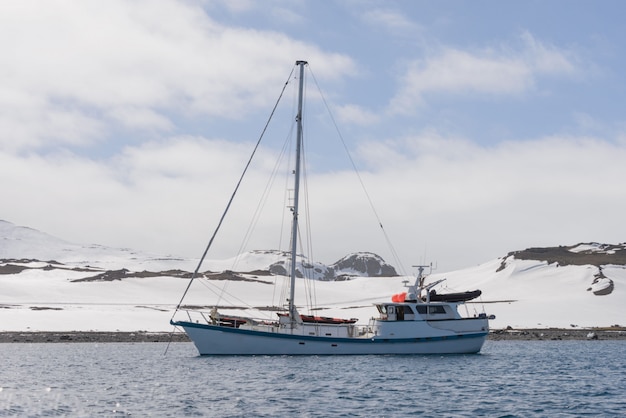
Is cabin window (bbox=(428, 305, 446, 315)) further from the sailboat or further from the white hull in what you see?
the white hull

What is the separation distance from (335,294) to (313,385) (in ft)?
279

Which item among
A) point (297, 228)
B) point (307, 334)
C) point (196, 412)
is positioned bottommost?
point (196, 412)

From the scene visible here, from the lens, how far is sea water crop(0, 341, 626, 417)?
25.5 metres

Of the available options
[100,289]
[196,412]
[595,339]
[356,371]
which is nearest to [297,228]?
[356,371]

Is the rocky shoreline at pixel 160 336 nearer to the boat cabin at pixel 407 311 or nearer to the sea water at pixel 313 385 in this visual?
the sea water at pixel 313 385

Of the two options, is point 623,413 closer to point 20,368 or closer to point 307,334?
point 307,334

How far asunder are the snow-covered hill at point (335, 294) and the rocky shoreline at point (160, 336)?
168 inches

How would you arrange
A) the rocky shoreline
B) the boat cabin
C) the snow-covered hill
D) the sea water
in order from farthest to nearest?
the snow-covered hill
the rocky shoreline
the boat cabin
the sea water

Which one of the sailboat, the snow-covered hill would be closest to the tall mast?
the sailboat

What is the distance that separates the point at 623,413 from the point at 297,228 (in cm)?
2880

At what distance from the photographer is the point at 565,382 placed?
3359 centimetres

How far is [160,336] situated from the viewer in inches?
2734

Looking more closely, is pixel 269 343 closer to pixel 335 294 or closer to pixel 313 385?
pixel 313 385

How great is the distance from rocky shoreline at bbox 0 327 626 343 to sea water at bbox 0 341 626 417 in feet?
45.7
